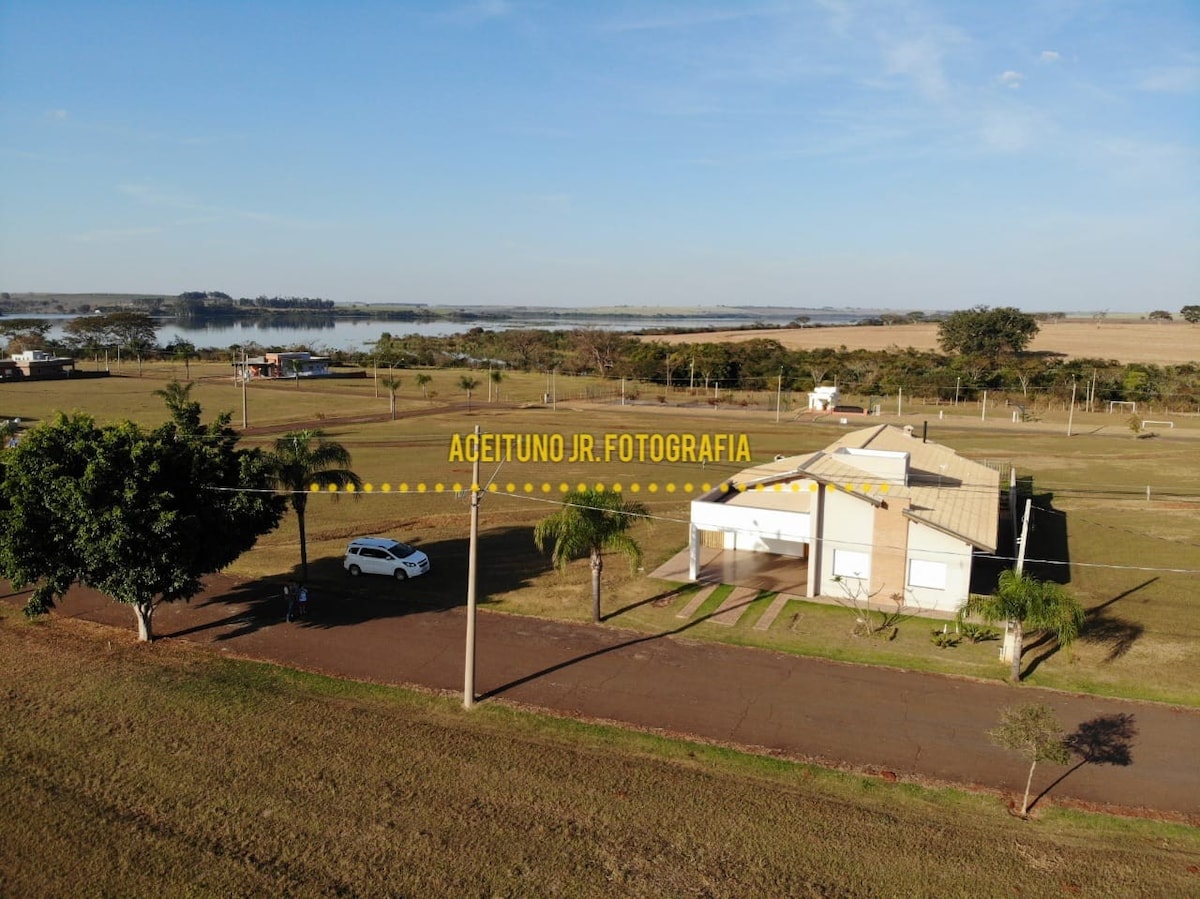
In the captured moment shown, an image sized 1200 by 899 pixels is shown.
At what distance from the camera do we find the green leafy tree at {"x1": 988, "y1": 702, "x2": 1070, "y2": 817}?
16344mm

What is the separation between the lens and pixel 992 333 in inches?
5965

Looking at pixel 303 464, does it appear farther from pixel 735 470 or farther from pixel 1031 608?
pixel 735 470

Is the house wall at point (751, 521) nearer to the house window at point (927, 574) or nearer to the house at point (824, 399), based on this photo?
the house window at point (927, 574)

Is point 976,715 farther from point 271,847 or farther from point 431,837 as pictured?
point 271,847

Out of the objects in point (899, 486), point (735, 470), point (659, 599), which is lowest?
point (659, 599)

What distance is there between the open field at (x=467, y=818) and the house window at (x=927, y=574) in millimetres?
11986

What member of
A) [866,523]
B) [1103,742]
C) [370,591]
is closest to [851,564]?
[866,523]

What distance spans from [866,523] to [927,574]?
265 centimetres

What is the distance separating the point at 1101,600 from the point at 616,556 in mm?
18387

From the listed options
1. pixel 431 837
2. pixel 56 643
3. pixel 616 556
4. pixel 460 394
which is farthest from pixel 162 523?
pixel 460 394

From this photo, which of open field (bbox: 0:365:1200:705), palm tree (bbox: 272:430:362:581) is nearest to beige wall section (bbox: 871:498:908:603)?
open field (bbox: 0:365:1200:705)

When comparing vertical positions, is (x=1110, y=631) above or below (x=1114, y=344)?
below

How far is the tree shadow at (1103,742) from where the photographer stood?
18.6 m

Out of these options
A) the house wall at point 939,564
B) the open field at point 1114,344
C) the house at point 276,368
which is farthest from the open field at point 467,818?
the open field at point 1114,344
